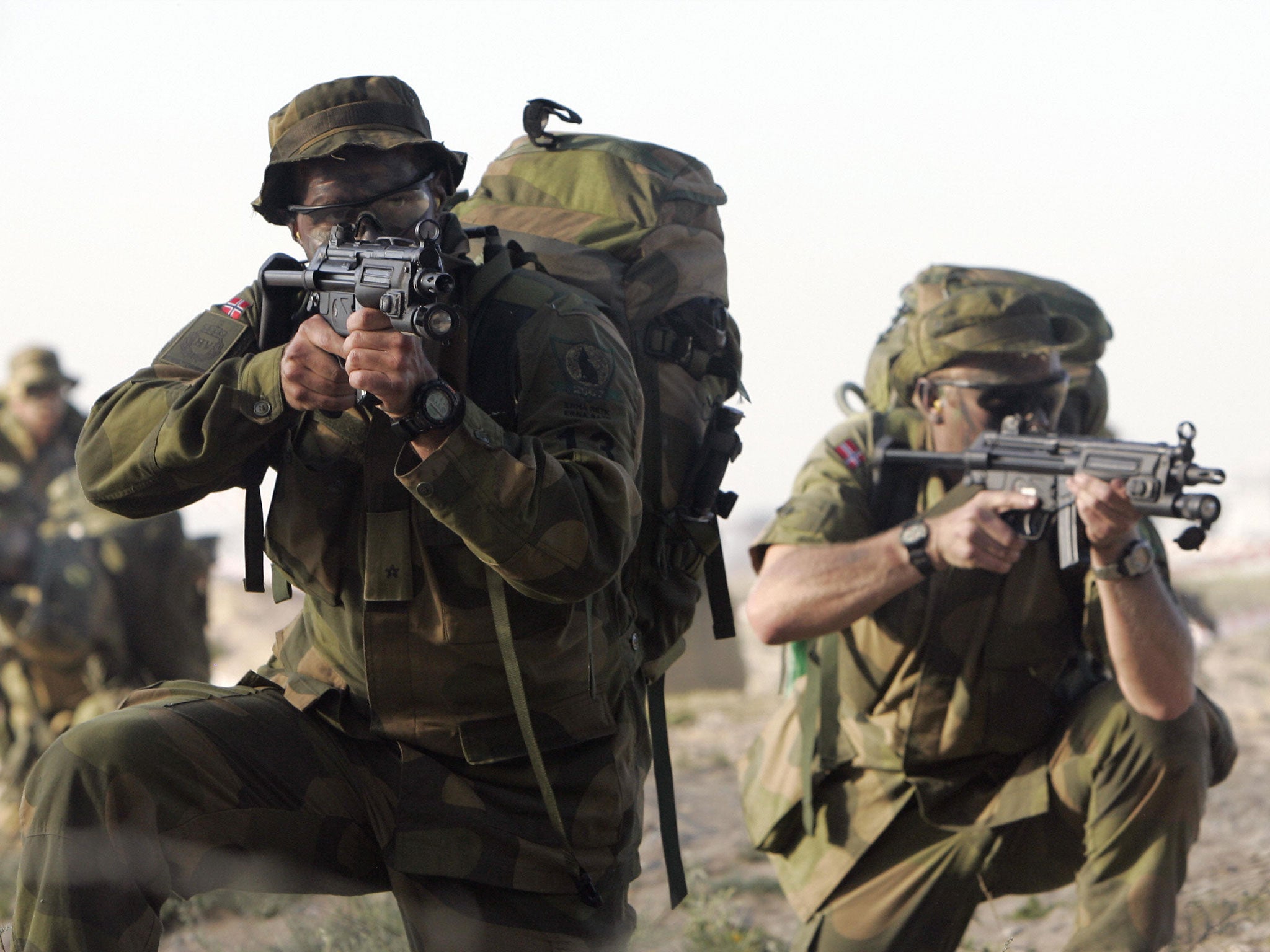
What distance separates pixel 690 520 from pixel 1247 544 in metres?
26.7

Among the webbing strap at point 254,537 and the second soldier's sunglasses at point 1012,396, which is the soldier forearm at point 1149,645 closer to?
the second soldier's sunglasses at point 1012,396

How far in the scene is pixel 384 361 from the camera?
247 centimetres

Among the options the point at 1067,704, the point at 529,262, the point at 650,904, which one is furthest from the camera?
the point at 650,904

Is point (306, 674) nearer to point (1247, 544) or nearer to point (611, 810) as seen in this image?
point (611, 810)

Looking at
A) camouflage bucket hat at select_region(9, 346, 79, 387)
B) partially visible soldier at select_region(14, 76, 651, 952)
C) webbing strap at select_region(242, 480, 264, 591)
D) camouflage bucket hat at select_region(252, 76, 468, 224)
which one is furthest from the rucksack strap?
camouflage bucket hat at select_region(9, 346, 79, 387)

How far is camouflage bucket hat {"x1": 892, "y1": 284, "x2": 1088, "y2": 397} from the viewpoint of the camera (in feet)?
14.6

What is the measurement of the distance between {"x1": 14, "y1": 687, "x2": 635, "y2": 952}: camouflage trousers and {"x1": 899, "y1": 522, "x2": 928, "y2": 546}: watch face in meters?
1.38

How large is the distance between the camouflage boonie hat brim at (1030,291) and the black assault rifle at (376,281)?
96.6 inches

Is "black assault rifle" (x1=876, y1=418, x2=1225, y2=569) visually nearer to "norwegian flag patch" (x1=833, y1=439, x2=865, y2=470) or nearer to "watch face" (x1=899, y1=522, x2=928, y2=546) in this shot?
"norwegian flag patch" (x1=833, y1=439, x2=865, y2=470)

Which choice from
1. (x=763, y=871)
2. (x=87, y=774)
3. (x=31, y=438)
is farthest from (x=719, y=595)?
(x=31, y=438)

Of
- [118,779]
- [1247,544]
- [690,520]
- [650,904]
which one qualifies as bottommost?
[1247,544]

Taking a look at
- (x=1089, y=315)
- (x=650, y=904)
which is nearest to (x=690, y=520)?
(x=1089, y=315)

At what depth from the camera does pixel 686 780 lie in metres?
8.39

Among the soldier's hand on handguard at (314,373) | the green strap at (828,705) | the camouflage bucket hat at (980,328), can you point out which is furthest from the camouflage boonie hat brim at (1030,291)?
the soldier's hand on handguard at (314,373)
